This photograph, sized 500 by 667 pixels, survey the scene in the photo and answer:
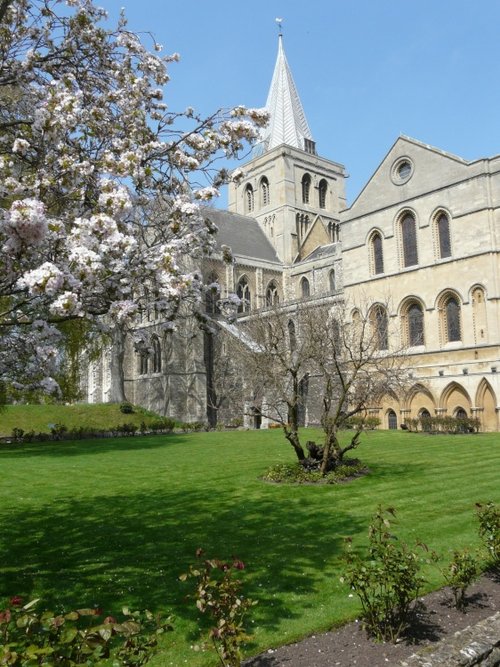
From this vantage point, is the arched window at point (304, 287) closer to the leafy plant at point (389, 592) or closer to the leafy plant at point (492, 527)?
the leafy plant at point (492, 527)

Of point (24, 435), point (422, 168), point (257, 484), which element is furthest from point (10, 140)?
point (422, 168)

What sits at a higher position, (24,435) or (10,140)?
(10,140)

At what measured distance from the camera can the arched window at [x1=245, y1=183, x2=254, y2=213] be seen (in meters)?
61.1

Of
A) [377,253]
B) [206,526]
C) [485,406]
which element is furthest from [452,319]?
[206,526]

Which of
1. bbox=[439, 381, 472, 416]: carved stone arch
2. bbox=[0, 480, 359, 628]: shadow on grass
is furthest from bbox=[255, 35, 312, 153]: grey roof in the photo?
bbox=[0, 480, 359, 628]: shadow on grass

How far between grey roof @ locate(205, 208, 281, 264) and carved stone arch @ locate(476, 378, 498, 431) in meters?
26.7

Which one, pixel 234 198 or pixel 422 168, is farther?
pixel 234 198

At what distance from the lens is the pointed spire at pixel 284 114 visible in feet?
203

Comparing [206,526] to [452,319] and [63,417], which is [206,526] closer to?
[452,319]

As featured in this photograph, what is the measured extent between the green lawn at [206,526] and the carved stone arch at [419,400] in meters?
13.8

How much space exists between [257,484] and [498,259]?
72.8 ft

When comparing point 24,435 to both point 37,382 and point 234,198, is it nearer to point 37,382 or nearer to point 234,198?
point 37,382

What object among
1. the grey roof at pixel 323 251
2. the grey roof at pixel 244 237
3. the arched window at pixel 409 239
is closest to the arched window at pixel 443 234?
Result: the arched window at pixel 409 239

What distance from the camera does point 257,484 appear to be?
1383 cm
